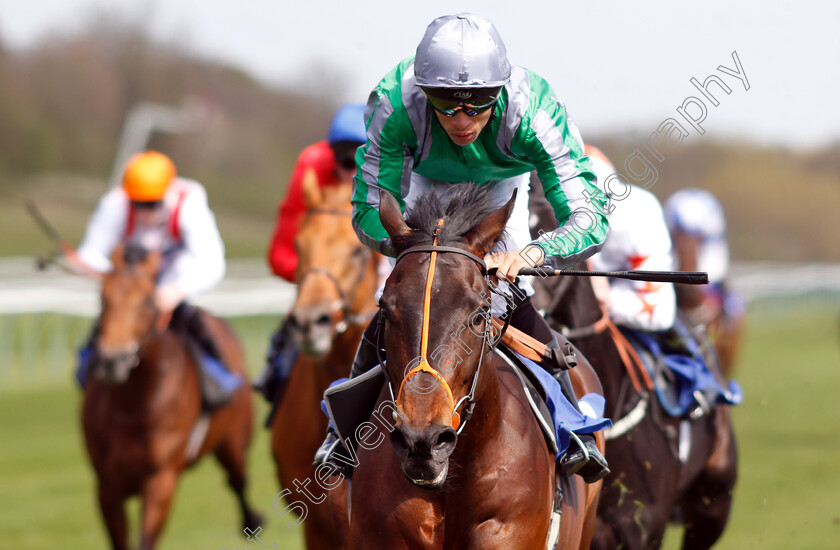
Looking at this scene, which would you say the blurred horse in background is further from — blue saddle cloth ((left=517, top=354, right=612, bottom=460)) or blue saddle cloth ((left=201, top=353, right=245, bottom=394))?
blue saddle cloth ((left=517, top=354, right=612, bottom=460))

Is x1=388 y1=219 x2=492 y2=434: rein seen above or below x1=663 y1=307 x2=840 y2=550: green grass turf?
above

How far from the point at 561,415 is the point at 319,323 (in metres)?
2.00

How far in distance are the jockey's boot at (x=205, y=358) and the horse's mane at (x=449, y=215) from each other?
4.20 metres

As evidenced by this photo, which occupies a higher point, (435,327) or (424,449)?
(435,327)

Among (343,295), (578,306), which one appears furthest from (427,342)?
(343,295)

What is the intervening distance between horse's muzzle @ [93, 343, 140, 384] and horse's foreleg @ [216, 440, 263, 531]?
4.70ft

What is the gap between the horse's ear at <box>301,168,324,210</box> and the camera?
577 centimetres

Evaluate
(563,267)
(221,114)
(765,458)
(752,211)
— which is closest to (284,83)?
(221,114)

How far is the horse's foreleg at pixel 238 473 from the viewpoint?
769 centimetres

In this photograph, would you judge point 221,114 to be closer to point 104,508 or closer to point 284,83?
point 284,83

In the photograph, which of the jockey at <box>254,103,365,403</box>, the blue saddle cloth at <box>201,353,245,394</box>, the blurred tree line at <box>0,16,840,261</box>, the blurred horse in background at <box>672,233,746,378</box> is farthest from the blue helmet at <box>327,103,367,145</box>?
the blurred tree line at <box>0,16,840,261</box>

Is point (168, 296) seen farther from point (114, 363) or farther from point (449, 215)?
point (449, 215)

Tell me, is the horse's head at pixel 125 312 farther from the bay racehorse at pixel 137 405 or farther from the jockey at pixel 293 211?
the jockey at pixel 293 211

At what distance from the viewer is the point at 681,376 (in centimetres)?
564
